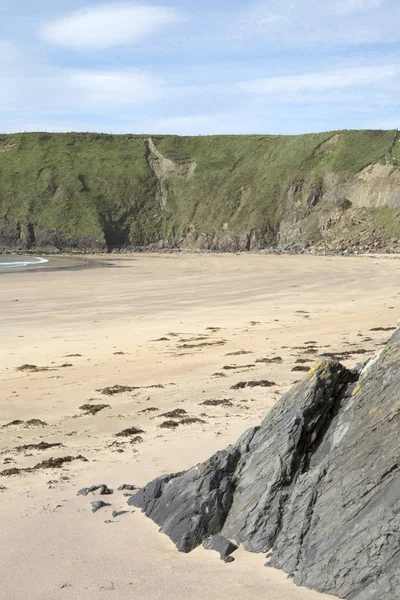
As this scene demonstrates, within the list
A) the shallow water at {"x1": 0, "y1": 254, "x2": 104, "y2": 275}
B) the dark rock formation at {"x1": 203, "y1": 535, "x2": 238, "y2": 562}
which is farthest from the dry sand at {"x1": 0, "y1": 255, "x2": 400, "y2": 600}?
the shallow water at {"x1": 0, "y1": 254, "x2": 104, "y2": 275}

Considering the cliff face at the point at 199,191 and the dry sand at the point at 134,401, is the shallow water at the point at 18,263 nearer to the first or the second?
the cliff face at the point at 199,191

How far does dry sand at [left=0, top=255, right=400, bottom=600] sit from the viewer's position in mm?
5848

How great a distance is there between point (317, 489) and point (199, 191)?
309 feet

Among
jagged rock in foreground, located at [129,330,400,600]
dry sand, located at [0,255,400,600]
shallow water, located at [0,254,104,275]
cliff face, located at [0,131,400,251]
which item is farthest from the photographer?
cliff face, located at [0,131,400,251]

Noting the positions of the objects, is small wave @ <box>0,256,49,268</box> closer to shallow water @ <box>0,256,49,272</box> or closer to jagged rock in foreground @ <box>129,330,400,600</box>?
shallow water @ <box>0,256,49,272</box>

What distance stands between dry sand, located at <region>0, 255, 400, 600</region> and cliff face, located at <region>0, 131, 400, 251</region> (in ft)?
166

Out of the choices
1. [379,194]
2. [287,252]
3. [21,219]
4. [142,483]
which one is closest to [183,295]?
[142,483]

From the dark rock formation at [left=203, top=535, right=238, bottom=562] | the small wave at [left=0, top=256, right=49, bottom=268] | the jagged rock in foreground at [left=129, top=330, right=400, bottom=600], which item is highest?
the jagged rock in foreground at [left=129, top=330, right=400, bottom=600]

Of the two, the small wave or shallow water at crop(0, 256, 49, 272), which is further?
the small wave

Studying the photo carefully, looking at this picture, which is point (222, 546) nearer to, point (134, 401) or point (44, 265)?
point (134, 401)

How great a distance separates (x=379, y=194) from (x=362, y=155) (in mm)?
10038

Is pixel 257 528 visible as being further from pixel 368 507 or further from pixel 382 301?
pixel 382 301

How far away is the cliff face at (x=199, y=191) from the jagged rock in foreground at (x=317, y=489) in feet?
226

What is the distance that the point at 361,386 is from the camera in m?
6.36
